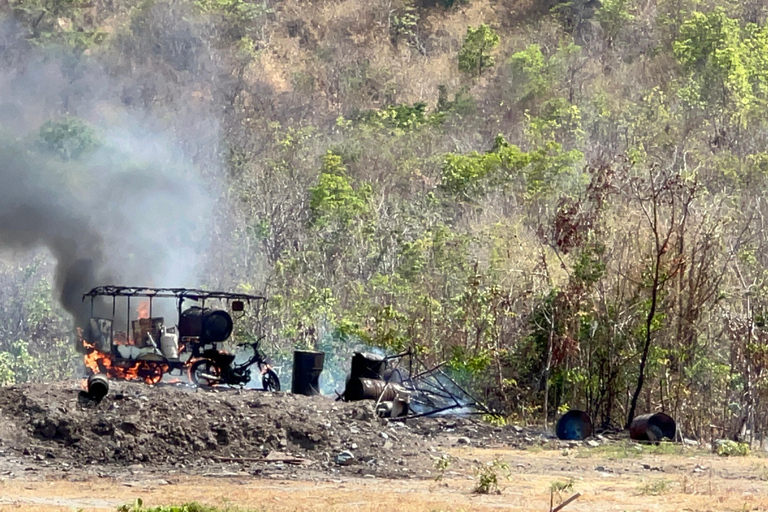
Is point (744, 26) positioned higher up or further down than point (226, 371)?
higher up

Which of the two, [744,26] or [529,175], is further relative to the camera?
[744,26]

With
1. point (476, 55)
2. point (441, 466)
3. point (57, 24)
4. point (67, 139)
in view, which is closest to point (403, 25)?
point (476, 55)

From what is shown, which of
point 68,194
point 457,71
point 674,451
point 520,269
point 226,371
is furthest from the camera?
point 457,71

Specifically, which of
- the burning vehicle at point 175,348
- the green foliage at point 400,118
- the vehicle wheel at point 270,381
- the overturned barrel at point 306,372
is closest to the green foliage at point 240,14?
the green foliage at point 400,118

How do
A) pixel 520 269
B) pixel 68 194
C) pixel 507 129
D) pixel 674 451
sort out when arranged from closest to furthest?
pixel 674 451, pixel 520 269, pixel 68 194, pixel 507 129

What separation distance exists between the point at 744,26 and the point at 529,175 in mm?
24424

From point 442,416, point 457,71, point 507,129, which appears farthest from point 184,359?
point 457,71

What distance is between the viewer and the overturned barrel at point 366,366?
864 inches

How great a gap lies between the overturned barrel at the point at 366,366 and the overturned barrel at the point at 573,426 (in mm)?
3313

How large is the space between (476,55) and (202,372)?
3884 cm

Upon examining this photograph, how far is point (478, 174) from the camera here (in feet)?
119

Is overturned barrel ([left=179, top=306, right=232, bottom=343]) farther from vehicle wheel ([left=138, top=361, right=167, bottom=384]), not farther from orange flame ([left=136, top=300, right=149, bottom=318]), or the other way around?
orange flame ([left=136, top=300, right=149, bottom=318])

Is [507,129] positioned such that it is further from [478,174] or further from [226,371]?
[226,371]

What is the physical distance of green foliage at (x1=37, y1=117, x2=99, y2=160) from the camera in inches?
1294
